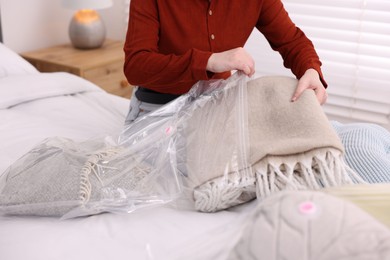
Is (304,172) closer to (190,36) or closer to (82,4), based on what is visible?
(190,36)

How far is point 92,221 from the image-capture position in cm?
110

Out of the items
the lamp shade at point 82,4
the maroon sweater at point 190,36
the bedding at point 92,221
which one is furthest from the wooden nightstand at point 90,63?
the maroon sweater at point 190,36

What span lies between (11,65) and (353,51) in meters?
1.59

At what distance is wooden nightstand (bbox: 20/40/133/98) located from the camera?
2.60 m

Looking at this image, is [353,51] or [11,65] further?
[353,51]

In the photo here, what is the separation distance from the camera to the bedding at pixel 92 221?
73cm

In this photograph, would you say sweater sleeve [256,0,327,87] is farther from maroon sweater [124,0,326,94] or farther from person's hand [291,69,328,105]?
person's hand [291,69,328,105]

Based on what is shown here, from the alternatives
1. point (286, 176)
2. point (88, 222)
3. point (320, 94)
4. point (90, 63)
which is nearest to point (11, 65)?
point (90, 63)

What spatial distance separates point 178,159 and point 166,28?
1.59ft

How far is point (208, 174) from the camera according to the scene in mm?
1044

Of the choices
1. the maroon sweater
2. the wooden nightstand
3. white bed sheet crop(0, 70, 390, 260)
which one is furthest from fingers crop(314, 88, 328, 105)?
the wooden nightstand

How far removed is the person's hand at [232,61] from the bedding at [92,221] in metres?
0.31

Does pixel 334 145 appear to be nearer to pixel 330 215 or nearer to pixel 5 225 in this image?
pixel 330 215

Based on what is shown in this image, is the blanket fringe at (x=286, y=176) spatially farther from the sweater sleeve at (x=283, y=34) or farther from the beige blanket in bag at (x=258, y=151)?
the sweater sleeve at (x=283, y=34)
